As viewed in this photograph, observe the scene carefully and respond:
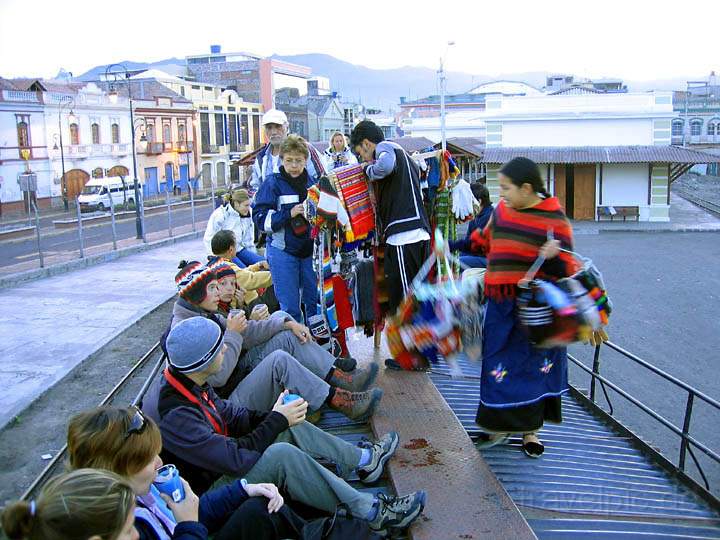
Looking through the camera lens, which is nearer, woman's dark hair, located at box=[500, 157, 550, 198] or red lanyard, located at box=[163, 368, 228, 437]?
red lanyard, located at box=[163, 368, 228, 437]

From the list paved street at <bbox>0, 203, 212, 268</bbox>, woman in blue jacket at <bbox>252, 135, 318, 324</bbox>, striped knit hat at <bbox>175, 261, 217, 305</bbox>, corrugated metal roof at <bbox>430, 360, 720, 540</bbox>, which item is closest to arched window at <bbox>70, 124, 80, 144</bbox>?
paved street at <bbox>0, 203, 212, 268</bbox>

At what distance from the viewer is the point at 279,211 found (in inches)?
250

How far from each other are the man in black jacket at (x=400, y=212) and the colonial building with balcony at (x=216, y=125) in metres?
51.2

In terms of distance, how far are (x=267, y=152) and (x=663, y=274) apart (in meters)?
17.5

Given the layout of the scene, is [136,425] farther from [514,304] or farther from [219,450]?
[514,304]

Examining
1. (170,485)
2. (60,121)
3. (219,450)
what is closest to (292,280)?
(219,450)

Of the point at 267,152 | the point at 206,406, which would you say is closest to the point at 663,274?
the point at 267,152

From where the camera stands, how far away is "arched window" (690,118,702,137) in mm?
75213

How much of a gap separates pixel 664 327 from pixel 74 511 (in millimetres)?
15029

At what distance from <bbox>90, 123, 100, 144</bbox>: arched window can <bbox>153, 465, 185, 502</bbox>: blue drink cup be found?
154 feet

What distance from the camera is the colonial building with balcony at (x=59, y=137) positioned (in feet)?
128

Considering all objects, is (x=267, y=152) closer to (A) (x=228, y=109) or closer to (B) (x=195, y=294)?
(B) (x=195, y=294)

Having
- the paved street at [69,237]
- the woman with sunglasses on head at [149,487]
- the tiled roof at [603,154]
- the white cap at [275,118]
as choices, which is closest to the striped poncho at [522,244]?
the woman with sunglasses on head at [149,487]

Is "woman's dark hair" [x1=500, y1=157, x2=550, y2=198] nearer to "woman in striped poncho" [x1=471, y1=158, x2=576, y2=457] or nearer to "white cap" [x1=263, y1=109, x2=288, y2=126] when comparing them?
"woman in striped poncho" [x1=471, y1=158, x2=576, y2=457]
